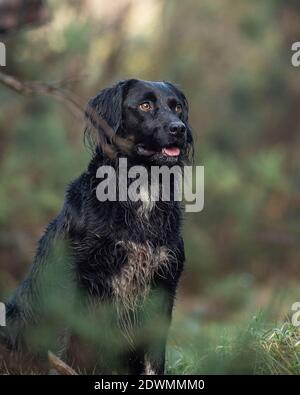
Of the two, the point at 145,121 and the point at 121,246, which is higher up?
the point at 145,121

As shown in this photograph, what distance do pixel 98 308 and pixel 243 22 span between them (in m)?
16.5

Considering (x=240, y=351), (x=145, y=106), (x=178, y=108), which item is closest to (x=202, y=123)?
(x=178, y=108)

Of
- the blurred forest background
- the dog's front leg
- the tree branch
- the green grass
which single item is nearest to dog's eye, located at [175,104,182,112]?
the dog's front leg

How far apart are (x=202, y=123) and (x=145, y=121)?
1420 cm

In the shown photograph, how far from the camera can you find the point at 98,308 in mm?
4867

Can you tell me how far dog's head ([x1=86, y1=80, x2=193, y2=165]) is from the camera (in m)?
5.32

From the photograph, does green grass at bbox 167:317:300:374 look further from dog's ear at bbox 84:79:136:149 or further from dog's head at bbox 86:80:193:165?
dog's ear at bbox 84:79:136:149

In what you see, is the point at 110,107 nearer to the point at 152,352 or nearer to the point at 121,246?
the point at 121,246

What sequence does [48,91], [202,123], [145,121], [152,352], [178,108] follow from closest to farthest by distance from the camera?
[48,91] < [152,352] < [145,121] < [178,108] < [202,123]

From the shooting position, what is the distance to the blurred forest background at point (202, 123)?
13.7 metres

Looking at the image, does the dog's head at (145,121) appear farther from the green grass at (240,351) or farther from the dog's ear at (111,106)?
the green grass at (240,351)

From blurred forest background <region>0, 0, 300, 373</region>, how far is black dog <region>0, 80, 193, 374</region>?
10.8 ft

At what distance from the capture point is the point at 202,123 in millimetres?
19516

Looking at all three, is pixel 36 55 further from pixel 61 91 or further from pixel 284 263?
pixel 61 91
